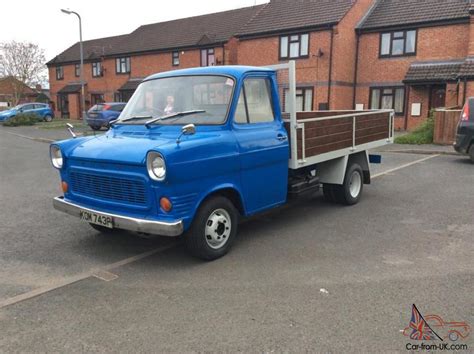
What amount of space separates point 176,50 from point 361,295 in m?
30.0

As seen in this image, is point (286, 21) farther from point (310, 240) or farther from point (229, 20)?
point (310, 240)

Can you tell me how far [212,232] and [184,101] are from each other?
1.64 meters

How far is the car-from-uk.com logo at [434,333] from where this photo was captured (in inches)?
123

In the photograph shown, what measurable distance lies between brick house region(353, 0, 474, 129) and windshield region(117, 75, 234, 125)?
651 inches

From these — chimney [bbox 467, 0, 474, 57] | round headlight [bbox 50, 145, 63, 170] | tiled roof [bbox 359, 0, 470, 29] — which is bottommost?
round headlight [bbox 50, 145, 63, 170]

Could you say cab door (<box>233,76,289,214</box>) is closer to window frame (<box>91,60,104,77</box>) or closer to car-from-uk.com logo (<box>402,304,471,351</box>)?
car-from-uk.com logo (<box>402,304,471,351</box>)

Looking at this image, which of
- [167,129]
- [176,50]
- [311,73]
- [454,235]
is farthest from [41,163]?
[176,50]

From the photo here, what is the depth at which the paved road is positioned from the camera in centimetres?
326

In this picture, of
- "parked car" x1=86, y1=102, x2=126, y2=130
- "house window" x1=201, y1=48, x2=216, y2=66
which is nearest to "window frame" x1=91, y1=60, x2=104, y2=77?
"house window" x1=201, y1=48, x2=216, y2=66

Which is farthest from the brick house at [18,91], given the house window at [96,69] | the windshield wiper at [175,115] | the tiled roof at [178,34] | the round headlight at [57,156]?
the windshield wiper at [175,115]

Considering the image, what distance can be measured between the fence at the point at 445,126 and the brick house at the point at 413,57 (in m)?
4.05

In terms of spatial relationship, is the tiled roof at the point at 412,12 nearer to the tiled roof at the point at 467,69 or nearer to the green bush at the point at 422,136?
the tiled roof at the point at 467,69

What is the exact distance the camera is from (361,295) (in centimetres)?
389

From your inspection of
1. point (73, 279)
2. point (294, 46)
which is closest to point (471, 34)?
point (294, 46)
